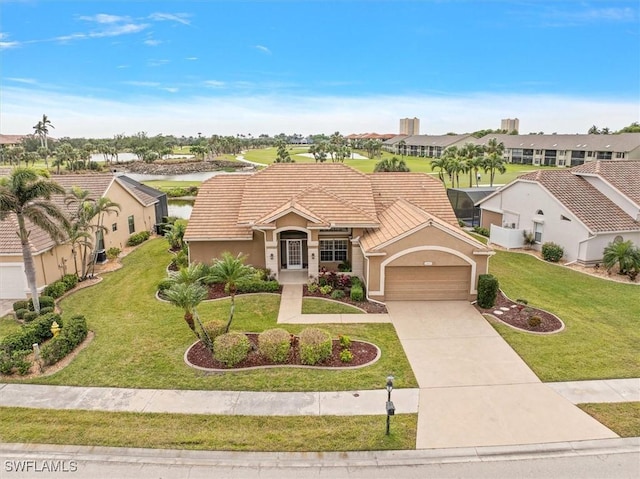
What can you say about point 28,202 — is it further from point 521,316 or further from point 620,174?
point 620,174

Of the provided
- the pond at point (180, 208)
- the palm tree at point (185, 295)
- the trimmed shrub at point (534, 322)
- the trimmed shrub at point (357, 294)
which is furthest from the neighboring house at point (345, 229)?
the pond at point (180, 208)

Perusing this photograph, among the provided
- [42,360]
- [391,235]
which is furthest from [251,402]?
[391,235]

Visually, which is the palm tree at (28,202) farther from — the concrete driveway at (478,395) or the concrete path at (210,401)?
the concrete driveway at (478,395)

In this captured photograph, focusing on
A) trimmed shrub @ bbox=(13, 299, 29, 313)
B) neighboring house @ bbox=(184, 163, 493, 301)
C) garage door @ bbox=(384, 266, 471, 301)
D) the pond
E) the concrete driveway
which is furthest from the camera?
the pond

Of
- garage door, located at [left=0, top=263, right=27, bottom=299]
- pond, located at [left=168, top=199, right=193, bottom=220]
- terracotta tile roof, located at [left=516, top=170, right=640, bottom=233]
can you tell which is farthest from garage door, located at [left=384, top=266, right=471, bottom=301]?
pond, located at [left=168, top=199, right=193, bottom=220]

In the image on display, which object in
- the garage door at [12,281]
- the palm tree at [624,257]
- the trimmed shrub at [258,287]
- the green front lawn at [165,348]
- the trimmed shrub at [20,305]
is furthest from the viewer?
the palm tree at [624,257]

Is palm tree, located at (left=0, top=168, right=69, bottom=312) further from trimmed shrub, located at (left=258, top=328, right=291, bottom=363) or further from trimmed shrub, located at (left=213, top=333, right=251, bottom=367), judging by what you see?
trimmed shrub, located at (left=258, top=328, right=291, bottom=363)

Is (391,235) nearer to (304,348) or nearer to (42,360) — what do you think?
(304,348)
